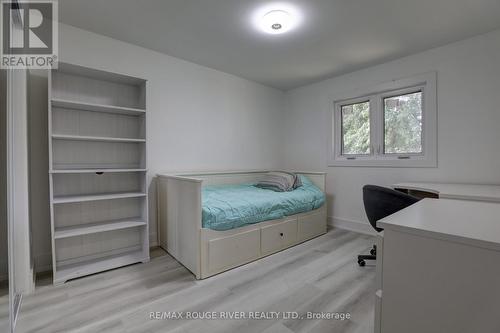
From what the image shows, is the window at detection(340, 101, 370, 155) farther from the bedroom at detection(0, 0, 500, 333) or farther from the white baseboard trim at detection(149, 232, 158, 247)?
the white baseboard trim at detection(149, 232, 158, 247)

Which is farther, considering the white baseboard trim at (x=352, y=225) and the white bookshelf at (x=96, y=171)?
the white baseboard trim at (x=352, y=225)

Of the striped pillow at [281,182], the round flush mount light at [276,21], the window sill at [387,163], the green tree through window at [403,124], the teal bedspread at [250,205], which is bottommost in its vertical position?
the teal bedspread at [250,205]

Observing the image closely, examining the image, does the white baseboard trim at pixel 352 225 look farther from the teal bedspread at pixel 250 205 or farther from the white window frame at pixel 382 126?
the white window frame at pixel 382 126

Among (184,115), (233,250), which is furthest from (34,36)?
(233,250)

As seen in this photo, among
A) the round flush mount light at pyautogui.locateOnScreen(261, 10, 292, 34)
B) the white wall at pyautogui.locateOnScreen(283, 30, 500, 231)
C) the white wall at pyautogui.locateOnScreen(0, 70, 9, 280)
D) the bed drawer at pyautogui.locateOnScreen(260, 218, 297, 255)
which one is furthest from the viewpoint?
the bed drawer at pyautogui.locateOnScreen(260, 218, 297, 255)

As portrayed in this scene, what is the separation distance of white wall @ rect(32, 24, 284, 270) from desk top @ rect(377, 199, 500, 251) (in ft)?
8.00

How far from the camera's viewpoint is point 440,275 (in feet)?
2.44

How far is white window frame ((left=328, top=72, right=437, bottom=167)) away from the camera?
2.58 metres

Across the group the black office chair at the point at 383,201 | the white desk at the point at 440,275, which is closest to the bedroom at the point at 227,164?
the white desk at the point at 440,275

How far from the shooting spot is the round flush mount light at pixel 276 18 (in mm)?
1896

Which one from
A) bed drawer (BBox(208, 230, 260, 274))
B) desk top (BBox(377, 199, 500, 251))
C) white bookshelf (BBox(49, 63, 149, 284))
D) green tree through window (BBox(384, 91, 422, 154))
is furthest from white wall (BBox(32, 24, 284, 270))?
desk top (BBox(377, 199, 500, 251))

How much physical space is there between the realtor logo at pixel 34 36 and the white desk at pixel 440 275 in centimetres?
233

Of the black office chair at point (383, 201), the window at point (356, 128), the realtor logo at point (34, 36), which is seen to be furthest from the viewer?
the window at point (356, 128)

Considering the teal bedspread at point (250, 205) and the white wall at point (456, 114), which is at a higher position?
the white wall at point (456, 114)
